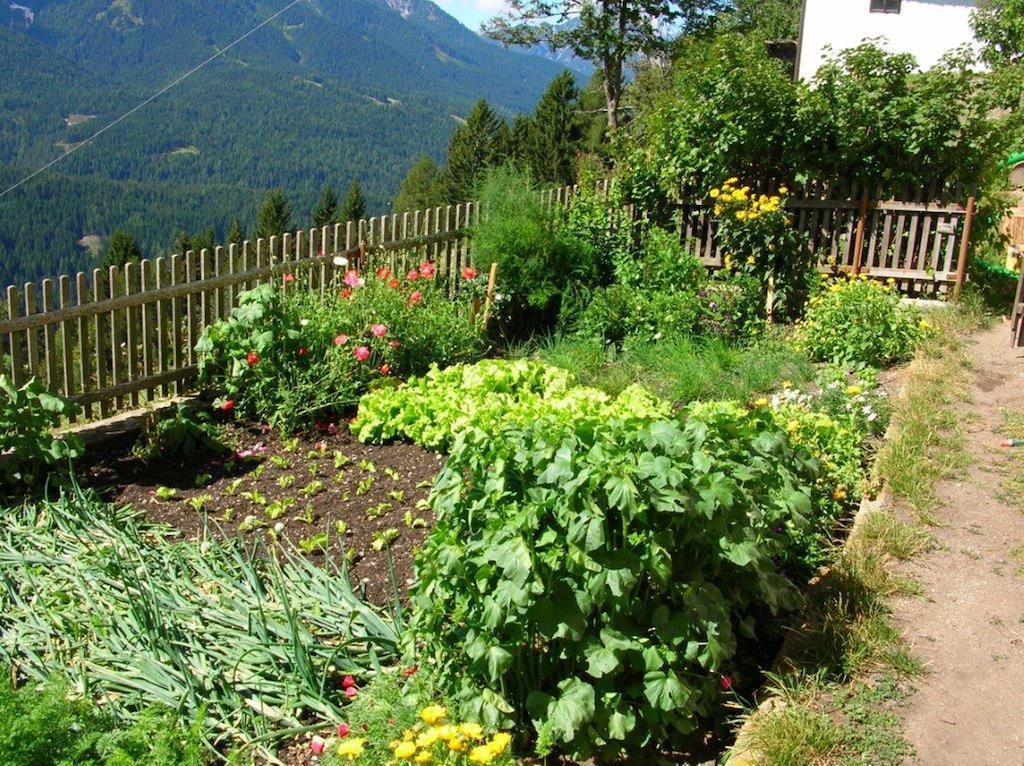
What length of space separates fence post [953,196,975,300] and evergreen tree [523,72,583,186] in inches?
678

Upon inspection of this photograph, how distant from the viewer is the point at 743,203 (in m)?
9.16

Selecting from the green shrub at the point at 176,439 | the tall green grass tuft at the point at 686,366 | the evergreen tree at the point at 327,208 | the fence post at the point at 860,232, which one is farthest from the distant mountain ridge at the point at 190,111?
the green shrub at the point at 176,439

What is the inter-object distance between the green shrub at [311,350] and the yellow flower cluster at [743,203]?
3.49 metres

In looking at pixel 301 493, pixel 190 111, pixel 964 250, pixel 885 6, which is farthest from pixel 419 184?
pixel 190 111

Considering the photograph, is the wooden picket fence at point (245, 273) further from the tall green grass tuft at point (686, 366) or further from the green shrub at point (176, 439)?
the tall green grass tuft at point (686, 366)

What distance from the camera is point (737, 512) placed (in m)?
3.08

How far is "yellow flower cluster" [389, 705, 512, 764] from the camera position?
97.5 inches

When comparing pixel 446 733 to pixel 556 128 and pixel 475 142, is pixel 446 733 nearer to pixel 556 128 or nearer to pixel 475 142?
pixel 556 128

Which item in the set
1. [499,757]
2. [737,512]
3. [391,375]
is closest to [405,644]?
[499,757]

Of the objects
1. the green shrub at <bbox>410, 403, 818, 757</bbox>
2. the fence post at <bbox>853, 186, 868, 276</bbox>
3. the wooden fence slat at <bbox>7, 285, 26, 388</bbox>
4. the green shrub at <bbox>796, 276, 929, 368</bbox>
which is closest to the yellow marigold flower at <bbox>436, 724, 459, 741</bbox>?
the green shrub at <bbox>410, 403, 818, 757</bbox>

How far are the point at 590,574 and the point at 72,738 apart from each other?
1.64 metres

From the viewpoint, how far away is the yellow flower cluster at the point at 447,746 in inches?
97.5

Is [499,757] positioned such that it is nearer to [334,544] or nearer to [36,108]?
[334,544]

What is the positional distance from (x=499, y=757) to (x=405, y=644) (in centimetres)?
73
